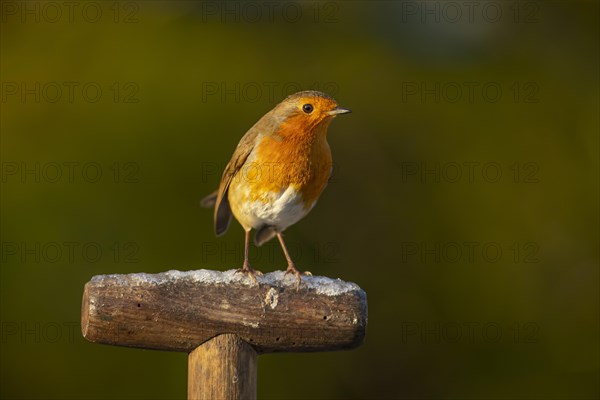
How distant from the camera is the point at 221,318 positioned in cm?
394

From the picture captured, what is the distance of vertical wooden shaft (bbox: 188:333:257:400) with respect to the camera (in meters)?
3.95

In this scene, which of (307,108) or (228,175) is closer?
(307,108)

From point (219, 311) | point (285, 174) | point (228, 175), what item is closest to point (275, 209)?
point (285, 174)

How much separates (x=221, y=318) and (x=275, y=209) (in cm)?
115

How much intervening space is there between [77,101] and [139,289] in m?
2.36

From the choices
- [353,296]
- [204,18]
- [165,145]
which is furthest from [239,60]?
[353,296]

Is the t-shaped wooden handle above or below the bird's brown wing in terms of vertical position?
below

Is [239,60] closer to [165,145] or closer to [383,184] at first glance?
[165,145]

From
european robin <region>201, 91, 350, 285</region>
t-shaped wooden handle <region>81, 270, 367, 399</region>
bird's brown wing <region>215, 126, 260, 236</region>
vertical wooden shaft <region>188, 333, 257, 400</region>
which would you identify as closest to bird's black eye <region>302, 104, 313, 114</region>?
european robin <region>201, 91, 350, 285</region>

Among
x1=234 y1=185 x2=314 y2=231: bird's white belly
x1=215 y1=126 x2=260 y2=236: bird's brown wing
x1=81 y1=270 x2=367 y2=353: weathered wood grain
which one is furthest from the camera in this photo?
x1=215 y1=126 x2=260 y2=236: bird's brown wing

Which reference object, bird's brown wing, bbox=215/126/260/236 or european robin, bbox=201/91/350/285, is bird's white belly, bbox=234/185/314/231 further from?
bird's brown wing, bbox=215/126/260/236

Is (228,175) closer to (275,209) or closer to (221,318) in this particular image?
(275,209)

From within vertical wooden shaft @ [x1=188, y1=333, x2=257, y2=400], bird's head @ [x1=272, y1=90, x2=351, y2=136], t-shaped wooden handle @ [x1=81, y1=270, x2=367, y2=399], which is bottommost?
vertical wooden shaft @ [x1=188, y1=333, x2=257, y2=400]

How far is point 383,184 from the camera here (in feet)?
20.7
